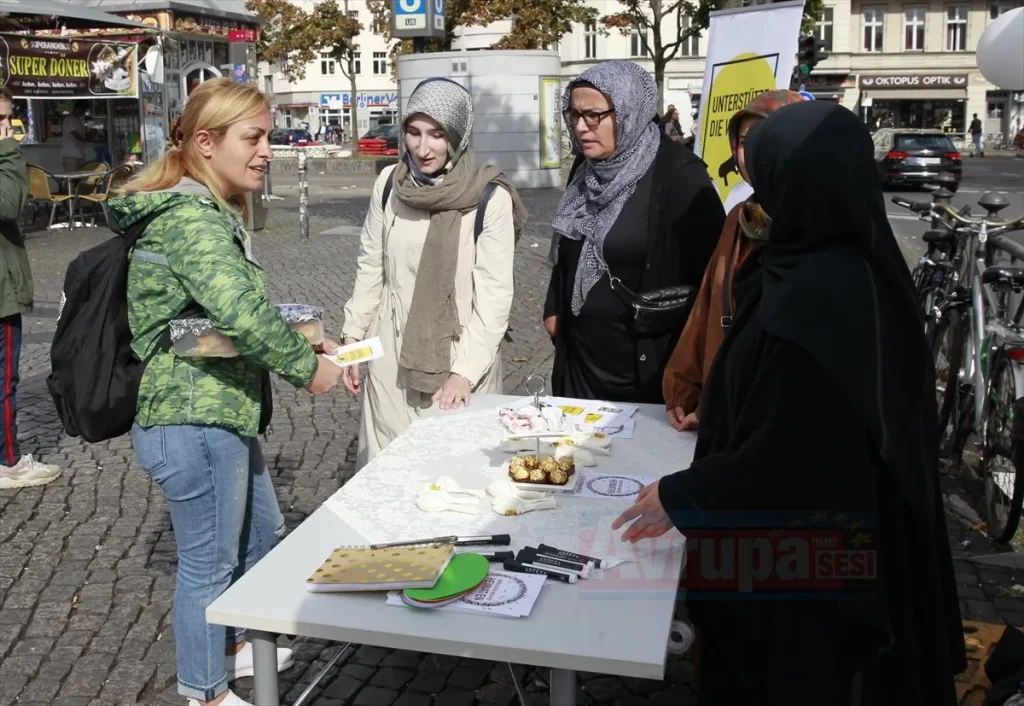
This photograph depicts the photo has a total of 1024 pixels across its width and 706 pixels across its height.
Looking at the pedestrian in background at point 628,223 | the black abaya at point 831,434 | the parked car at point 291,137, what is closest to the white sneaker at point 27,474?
the pedestrian in background at point 628,223

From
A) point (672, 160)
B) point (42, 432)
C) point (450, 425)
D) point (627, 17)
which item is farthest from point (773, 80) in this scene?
point (627, 17)

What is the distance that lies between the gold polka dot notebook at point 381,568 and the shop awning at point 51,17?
15.1 meters

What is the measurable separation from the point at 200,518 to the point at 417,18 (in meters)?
14.4

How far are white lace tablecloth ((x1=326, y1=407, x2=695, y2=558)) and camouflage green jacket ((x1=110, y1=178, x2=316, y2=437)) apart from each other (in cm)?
38

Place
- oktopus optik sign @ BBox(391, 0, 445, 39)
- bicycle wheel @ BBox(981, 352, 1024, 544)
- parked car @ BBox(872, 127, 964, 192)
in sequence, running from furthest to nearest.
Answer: parked car @ BBox(872, 127, 964, 192) < oktopus optik sign @ BBox(391, 0, 445, 39) < bicycle wheel @ BBox(981, 352, 1024, 544)

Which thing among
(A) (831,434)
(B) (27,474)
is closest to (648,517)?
(A) (831,434)

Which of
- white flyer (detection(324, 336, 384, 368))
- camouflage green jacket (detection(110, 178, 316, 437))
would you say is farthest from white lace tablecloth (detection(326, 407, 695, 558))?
camouflage green jacket (detection(110, 178, 316, 437))

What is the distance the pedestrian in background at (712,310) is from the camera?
321 cm

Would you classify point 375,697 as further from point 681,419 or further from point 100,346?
point 100,346

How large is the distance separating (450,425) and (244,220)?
2.97 feet

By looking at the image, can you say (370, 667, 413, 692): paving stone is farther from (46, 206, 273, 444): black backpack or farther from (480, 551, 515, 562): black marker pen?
(480, 551, 515, 562): black marker pen

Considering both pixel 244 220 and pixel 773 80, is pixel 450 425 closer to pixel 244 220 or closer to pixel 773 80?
pixel 244 220

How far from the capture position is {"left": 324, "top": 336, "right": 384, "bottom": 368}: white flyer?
10.2 ft

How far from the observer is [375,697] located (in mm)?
3484
